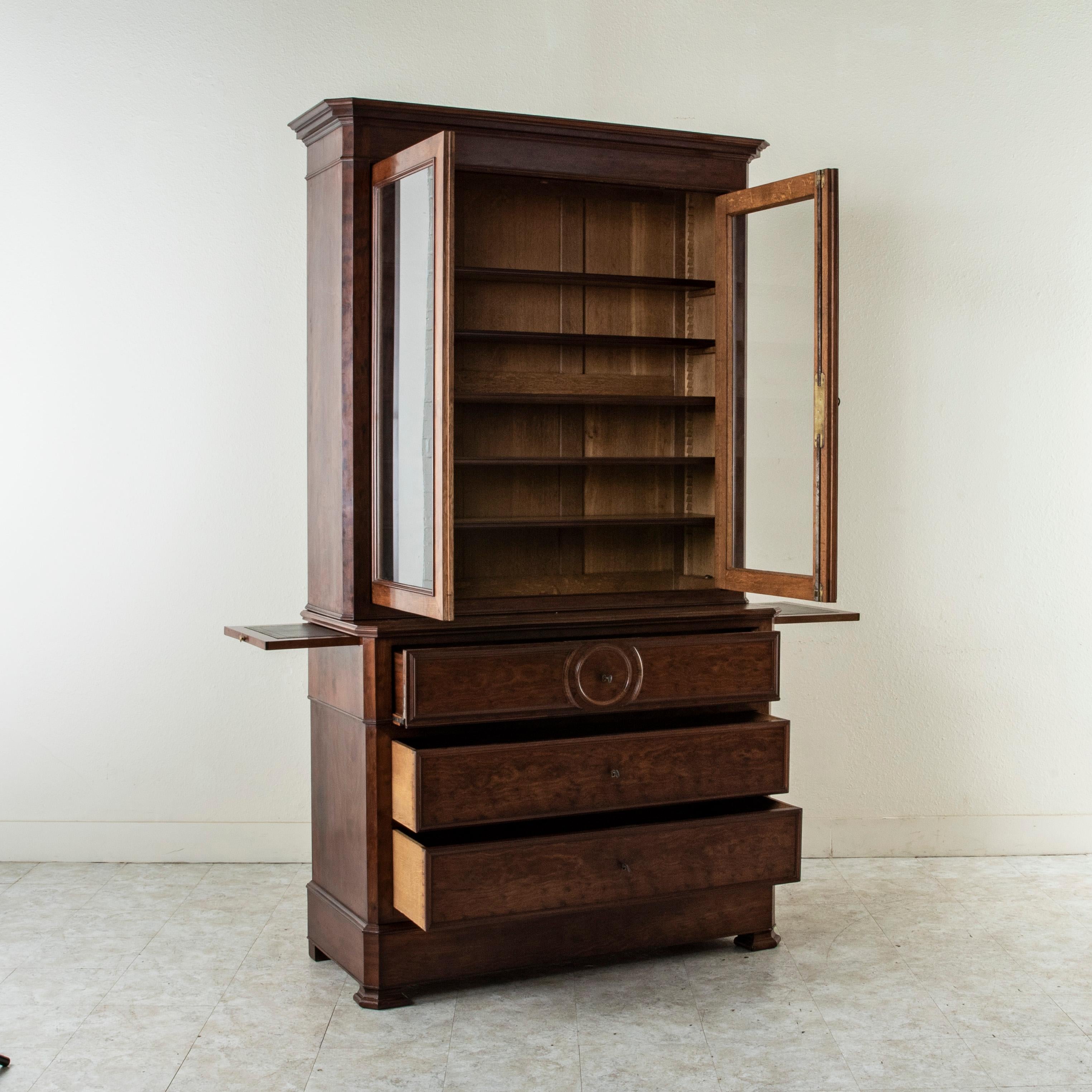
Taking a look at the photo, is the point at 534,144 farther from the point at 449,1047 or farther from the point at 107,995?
the point at 107,995

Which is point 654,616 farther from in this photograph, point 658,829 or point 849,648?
point 849,648

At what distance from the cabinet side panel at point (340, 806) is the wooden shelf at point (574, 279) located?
1229mm

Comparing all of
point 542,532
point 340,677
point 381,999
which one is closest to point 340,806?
point 340,677

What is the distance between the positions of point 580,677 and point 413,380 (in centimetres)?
85

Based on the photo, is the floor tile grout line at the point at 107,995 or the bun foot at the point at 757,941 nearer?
the floor tile grout line at the point at 107,995

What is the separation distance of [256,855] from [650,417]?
2.00m

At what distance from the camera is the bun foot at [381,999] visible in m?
2.98

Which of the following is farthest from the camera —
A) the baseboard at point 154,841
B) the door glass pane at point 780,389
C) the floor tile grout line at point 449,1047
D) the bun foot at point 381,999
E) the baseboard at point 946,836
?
the baseboard at point 946,836

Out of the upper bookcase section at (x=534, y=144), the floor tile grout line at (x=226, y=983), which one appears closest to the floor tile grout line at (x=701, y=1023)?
the floor tile grout line at (x=226, y=983)

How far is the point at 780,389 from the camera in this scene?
3.23 metres

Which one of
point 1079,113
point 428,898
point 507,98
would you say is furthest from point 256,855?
point 1079,113

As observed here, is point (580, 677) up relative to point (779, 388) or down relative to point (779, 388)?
down

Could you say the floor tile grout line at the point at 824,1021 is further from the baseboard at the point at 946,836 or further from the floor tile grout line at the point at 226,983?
the floor tile grout line at the point at 226,983

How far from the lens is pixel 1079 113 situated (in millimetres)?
4273
